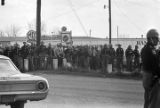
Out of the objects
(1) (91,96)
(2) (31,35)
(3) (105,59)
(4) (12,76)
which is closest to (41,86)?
(4) (12,76)

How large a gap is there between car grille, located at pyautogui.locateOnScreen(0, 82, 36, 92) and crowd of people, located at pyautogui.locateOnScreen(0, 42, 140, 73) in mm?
14036

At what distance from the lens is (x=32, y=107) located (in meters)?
12.1

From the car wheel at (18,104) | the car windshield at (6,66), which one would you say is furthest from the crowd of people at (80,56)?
the car wheel at (18,104)

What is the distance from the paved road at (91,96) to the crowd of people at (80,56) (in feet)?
19.2

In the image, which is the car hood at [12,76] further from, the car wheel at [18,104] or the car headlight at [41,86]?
the car wheel at [18,104]

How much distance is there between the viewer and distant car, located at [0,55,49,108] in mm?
9619

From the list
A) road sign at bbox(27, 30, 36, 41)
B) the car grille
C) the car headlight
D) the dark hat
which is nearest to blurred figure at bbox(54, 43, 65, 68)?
road sign at bbox(27, 30, 36, 41)

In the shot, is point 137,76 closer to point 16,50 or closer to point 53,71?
point 53,71

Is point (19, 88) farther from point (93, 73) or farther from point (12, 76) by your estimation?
point (93, 73)

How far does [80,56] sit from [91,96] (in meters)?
11.7

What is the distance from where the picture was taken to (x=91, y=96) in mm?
14633

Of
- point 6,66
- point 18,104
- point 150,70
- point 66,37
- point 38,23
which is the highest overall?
point 38,23

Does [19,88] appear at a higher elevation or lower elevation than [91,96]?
higher

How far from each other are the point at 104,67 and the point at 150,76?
17.5 m
